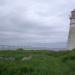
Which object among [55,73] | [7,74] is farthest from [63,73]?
[7,74]

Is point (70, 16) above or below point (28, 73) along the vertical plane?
above

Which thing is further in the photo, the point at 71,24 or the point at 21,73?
the point at 71,24

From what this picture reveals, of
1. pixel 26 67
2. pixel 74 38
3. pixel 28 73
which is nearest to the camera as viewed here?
pixel 28 73

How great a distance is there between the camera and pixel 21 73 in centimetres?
1199

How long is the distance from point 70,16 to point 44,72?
85.6 ft

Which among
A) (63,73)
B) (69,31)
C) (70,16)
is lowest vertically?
(63,73)

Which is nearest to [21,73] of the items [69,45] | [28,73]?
[28,73]

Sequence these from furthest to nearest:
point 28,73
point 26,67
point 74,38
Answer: point 74,38 → point 26,67 → point 28,73

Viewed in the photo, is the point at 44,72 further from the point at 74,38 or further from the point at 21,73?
the point at 74,38

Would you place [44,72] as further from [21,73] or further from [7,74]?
[7,74]

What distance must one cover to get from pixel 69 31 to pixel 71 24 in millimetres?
1183

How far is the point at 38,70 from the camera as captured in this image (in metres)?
12.4

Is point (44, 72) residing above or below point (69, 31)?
below

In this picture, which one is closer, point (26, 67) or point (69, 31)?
point (26, 67)
